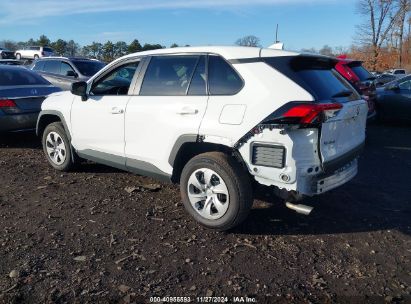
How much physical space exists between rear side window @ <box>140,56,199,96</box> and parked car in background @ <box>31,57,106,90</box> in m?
8.37

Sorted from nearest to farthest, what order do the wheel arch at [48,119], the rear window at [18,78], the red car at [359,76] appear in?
the wheel arch at [48,119] < the rear window at [18,78] < the red car at [359,76]

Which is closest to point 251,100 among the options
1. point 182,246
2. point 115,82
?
point 182,246

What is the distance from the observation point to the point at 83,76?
1272 cm

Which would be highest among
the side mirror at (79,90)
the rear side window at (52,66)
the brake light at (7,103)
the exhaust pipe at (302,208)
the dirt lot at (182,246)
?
the rear side window at (52,66)

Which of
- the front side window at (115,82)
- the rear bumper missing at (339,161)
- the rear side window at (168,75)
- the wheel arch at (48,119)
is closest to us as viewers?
the rear bumper missing at (339,161)

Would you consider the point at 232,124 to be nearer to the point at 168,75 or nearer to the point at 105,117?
the point at 168,75

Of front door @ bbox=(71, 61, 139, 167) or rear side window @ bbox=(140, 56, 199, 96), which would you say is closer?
rear side window @ bbox=(140, 56, 199, 96)

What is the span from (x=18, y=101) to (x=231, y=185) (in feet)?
17.4

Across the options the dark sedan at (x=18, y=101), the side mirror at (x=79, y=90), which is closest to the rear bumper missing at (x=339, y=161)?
the side mirror at (x=79, y=90)

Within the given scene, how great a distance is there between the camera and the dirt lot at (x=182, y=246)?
3.29 m

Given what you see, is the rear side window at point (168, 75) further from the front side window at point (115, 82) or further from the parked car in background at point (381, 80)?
the parked car in background at point (381, 80)

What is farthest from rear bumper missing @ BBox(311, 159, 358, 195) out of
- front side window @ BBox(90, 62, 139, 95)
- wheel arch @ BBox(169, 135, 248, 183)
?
front side window @ BBox(90, 62, 139, 95)

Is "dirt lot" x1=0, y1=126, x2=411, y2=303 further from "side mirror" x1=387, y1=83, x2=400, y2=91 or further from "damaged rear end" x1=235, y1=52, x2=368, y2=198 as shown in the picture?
"side mirror" x1=387, y1=83, x2=400, y2=91

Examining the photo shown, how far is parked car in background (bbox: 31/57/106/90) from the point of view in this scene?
1289cm
